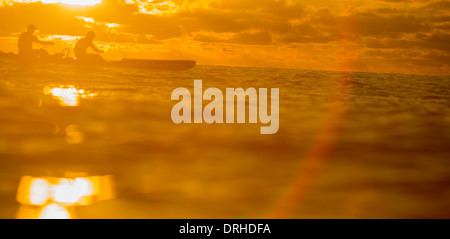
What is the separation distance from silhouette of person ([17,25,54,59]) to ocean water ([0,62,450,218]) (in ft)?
41.2

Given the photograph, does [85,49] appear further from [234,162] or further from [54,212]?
[54,212]

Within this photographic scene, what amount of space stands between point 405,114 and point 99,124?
339 inches

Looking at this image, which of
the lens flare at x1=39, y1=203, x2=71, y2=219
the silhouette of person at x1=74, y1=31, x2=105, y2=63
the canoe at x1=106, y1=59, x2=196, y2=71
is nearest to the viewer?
the lens flare at x1=39, y1=203, x2=71, y2=219

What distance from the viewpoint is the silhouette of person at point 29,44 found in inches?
957

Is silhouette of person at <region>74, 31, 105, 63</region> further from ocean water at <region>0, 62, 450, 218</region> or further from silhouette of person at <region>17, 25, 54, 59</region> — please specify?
ocean water at <region>0, 62, 450, 218</region>

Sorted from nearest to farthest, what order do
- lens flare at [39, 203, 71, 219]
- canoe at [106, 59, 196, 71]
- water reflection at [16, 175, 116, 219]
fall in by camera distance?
lens flare at [39, 203, 71, 219]
water reflection at [16, 175, 116, 219]
canoe at [106, 59, 196, 71]

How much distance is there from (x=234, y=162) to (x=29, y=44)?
20.4 m

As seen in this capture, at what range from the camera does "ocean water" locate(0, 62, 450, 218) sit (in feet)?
16.8

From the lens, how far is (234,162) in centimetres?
710

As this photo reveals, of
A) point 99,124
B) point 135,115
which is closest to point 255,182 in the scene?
point 99,124

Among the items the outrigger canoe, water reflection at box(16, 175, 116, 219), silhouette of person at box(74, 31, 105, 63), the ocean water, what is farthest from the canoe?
water reflection at box(16, 175, 116, 219)

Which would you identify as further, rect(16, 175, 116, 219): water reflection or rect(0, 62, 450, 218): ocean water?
rect(0, 62, 450, 218): ocean water

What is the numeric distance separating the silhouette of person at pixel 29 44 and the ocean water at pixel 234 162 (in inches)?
495
